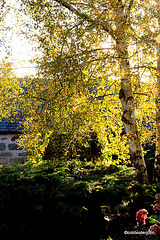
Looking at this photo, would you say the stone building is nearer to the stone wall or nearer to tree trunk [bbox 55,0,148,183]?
the stone wall

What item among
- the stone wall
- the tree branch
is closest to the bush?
the tree branch

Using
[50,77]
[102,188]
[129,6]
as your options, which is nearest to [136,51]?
[129,6]

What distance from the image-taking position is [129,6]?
5.73 m

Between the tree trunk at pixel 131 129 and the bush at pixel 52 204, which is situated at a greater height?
the tree trunk at pixel 131 129

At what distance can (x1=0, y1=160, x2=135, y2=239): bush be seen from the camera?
3.69 m

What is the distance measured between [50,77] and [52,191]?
96.0 inches

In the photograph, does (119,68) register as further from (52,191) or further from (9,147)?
(9,147)

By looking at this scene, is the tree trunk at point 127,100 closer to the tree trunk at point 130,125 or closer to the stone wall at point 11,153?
the tree trunk at point 130,125

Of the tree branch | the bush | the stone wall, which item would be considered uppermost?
the tree branch

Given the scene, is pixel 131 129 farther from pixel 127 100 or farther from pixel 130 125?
pixel 127 100

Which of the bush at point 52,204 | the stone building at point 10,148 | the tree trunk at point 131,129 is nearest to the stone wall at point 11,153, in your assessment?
the stone building at point 10,148

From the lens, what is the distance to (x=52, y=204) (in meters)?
3.79

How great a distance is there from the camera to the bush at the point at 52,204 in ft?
12.1

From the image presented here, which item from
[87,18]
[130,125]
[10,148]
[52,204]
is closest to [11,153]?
[10,148]
